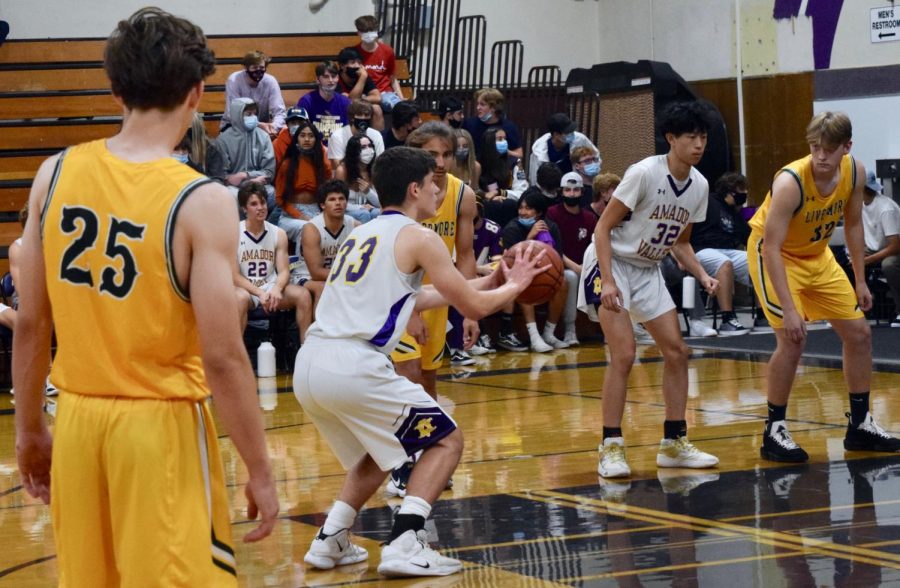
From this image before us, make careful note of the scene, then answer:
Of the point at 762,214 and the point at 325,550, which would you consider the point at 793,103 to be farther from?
the point at 325,550

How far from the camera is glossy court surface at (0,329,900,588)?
4578 mm

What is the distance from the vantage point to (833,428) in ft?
24.4

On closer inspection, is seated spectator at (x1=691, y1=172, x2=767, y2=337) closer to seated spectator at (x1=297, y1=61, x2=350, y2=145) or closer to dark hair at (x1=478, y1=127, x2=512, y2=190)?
dark hair at (x1=478, y1=127, x2=512, y2=190)

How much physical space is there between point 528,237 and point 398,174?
7037 millimetres

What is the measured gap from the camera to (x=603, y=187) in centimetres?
1283

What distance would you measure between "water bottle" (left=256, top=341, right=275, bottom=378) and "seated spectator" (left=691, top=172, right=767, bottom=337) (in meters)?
4.47

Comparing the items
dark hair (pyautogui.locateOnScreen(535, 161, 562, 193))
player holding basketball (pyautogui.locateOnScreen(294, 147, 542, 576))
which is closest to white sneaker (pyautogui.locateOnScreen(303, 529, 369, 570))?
player holding basketball (pyautogui.locateOnScreen(294, 147, 542, 576))

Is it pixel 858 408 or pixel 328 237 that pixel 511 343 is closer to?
pixel 328 237

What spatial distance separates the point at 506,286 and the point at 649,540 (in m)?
1.31

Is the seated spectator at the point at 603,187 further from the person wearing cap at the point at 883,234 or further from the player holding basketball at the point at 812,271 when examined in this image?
the player holding basketball at the point at 812,271

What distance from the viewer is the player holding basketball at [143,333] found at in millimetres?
2604

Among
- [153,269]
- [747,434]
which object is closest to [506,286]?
[153,269]

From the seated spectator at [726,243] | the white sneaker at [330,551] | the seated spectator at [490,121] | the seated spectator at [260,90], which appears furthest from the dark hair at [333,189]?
the white sneaker at [330,551]

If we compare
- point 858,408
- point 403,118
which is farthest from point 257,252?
point 858,408
